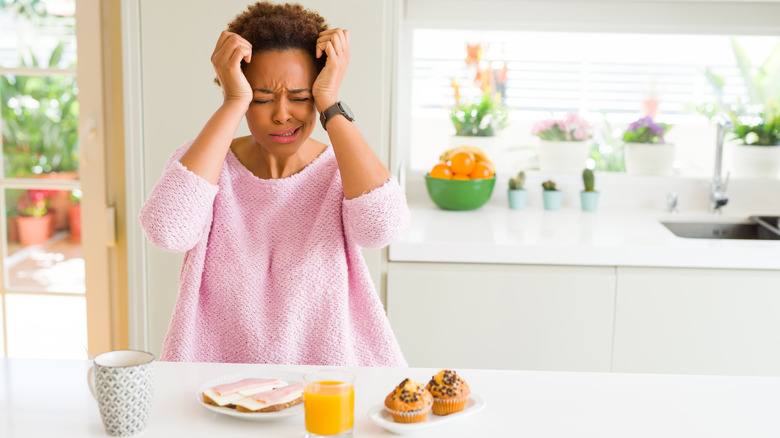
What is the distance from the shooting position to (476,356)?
7.69ft

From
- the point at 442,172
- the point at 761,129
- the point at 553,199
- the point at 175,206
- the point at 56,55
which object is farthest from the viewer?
the point at 761,129

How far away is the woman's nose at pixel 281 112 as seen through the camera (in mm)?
1458

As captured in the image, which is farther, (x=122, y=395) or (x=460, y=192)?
(x=460, y=192)

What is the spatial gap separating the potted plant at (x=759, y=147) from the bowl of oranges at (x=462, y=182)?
0.96 meters

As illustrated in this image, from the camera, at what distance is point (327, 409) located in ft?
3.45

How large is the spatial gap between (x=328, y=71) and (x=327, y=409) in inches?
26.0

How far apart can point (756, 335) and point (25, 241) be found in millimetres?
2308

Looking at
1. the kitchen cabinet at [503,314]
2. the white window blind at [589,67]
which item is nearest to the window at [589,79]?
the white window blind at [589,67]

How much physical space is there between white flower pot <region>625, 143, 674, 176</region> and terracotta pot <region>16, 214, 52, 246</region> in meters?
2.04

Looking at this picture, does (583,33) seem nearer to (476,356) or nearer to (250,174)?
(476,356)

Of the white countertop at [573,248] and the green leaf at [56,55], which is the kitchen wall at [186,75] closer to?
the white countertop at [573,248]

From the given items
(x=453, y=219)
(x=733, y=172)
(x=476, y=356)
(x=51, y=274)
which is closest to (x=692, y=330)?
(x=476, y=356)

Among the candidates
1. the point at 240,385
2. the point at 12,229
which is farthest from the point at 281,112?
the point at 12,229

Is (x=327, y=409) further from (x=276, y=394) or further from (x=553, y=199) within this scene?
(x=553, y=199)
